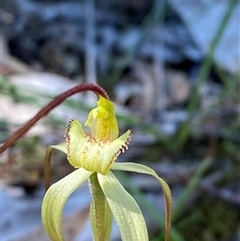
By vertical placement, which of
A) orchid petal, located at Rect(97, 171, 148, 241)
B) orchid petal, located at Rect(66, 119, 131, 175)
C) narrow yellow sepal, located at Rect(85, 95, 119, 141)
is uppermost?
narrow yellow sepal, located at Rect(85, 95, 119, 141)

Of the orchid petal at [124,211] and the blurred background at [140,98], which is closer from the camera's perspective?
the orchid petal at [124,211]

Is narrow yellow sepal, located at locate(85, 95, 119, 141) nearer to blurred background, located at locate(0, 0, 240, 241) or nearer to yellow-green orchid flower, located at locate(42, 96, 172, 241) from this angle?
yellow-green orchid flower, located at locate(42, 96, 172, 241)

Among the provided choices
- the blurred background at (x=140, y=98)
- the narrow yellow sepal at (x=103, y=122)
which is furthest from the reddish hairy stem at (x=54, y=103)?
the blurred background at (x=140, y=98)

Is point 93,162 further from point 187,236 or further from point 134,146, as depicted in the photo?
point 134,146

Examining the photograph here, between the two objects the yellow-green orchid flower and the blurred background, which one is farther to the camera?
the blurred background

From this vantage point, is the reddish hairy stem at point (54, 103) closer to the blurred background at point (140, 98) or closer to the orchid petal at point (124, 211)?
the orchid petal at point (124, 211)

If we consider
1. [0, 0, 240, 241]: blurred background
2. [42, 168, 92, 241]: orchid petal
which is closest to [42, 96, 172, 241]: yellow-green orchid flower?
[42, 168, 92, 241]: orchid petal
